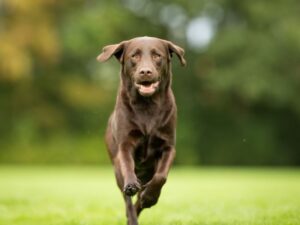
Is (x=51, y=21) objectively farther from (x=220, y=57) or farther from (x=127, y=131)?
(x=127, y=131)

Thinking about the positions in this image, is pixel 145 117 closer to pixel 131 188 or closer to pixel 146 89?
pixel 146 89

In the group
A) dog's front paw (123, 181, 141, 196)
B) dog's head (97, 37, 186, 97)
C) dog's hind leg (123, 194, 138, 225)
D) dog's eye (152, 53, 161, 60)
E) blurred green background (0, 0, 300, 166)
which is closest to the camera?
dog's front paw (123, 181, 141, 196)

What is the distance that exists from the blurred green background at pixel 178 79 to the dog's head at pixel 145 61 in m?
23.2

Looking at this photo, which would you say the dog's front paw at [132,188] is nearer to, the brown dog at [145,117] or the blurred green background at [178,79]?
the brown dog at [145,117]

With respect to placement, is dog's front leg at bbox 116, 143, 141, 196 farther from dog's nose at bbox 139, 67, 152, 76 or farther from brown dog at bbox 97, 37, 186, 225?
dog's nose at bbox 139, 67, 152, 76

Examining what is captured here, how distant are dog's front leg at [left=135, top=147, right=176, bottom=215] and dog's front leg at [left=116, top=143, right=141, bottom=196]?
22 cm

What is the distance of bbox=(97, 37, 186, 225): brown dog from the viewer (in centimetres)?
640

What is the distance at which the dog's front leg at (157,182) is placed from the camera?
6379mm

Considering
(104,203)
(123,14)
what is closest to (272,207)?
(104,203)

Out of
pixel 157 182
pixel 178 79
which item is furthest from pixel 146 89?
pixel 178 79

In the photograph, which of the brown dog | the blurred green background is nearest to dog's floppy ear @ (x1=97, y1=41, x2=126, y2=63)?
the brown dog

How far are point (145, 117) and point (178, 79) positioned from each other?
82.7 feet

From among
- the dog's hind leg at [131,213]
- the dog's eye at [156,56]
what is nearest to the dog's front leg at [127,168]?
the dog's hind leg at [131,213]

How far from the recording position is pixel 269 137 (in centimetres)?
3033
